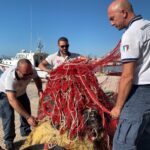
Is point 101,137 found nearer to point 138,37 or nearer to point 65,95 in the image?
point 65,95

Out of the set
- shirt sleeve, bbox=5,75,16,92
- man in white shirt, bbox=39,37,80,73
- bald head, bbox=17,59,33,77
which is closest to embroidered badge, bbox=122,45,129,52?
bald head, bbox=17,59,33,77

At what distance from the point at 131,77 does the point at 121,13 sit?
638 millimetres

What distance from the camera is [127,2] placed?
375cm

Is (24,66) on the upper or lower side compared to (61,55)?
lower

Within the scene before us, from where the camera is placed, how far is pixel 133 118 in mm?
3736

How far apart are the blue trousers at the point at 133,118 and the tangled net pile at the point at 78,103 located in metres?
0.74

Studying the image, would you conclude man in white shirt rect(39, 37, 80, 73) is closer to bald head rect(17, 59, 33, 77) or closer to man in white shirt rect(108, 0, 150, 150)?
bald head rect(17, 59, 33, 77)

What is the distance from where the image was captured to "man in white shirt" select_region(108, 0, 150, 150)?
3584 millimetres

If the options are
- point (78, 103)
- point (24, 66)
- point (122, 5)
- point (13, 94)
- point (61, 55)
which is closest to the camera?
point (122, 5)

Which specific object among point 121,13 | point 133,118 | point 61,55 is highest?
point 121,13

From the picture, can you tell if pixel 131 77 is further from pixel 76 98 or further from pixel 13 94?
pixel 13 94

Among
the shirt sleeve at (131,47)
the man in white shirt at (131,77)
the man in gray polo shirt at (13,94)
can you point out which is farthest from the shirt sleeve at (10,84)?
the shirt sleeve at (131,47)

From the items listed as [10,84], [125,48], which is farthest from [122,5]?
[10,84]

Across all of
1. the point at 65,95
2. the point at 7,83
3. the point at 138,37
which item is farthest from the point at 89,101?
the point at 7,83
